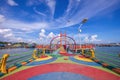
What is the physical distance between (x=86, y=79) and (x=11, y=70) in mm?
6096

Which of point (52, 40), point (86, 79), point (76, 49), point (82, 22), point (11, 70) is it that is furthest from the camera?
point (52, 40)

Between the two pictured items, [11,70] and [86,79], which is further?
[11,70]

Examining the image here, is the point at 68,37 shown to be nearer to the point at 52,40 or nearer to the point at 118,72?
the point at 52,40

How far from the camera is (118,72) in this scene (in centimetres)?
704

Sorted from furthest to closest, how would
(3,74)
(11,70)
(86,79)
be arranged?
(11,70) < (3,74) < (86,79)

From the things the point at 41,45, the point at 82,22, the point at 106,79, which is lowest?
the point at 106,79

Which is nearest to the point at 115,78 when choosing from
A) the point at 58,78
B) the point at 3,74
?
the point at 58,78

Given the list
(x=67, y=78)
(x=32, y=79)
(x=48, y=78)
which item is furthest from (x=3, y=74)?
(x=67, y=78)

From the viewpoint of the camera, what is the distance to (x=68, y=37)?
37562mm

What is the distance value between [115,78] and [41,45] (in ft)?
84.1

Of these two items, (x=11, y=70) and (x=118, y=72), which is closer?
(x=118, y=72)

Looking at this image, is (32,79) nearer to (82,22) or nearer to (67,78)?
(67,78)

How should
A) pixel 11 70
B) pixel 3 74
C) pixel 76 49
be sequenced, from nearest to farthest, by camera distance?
1. pixel 3 74
2. pixel 11 70
3. pixel 76 49

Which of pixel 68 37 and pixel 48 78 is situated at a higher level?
pixel 68 37
